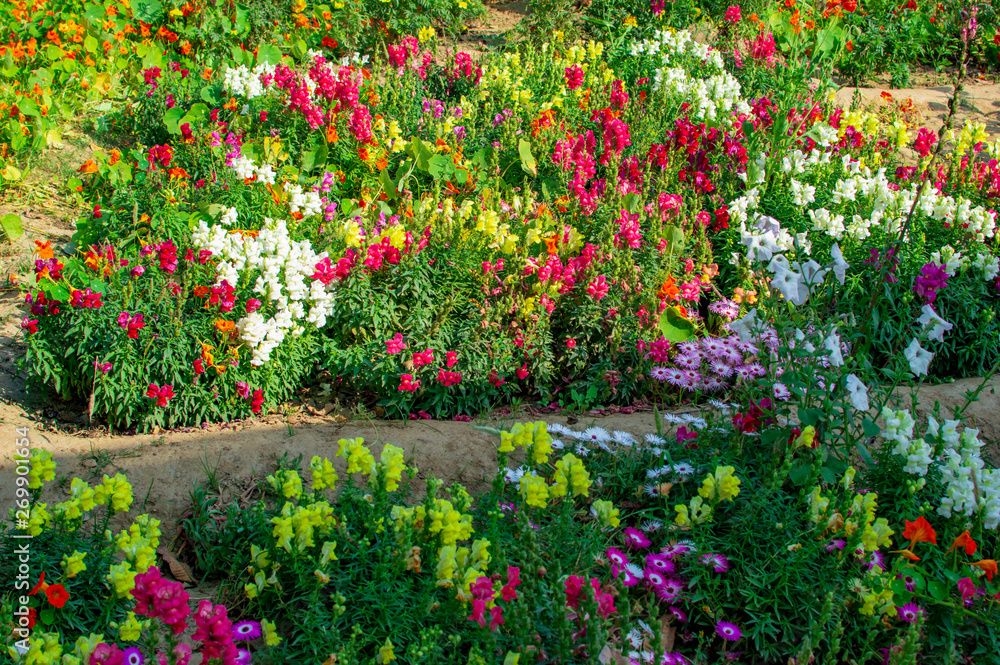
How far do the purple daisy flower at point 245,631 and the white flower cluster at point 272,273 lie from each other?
4.71 ft

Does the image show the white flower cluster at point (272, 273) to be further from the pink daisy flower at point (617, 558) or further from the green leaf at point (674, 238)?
the green leaf at point (674, 238)

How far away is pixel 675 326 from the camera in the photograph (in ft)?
12.7

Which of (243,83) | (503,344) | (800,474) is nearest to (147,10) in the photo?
(243,83)

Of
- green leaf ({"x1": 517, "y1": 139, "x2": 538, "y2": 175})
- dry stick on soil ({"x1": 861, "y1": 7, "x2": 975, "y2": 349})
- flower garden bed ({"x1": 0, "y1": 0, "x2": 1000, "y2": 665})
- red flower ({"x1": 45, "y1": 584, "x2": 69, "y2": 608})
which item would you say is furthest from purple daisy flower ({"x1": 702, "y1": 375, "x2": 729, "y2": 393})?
red flower ({"x1": 45, "y1": 584, "x2": 69, "y2": 608})

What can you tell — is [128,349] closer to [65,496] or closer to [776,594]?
[65,496]

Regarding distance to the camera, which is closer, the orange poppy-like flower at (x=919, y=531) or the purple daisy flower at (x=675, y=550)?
the orange poppy-like flower at (x=919, y=531)

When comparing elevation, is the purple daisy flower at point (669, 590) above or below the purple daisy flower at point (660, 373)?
below

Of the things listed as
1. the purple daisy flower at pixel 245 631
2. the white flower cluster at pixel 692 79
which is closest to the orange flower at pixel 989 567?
the purple daisy flower at pixel 245 631

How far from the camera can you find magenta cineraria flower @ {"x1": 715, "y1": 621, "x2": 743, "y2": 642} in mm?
2230

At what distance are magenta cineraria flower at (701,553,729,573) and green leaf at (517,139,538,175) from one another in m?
3.00

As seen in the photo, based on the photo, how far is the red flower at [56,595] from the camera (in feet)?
6.35

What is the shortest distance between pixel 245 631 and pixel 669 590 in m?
1.29

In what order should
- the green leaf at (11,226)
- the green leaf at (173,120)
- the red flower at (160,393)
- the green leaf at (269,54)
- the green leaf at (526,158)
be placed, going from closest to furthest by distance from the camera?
the red flower at (160,393) → the green leaf at (11,226) → the green leaf at (526,158) → the green leaf at (173,120) → the green leaf at (269,54)

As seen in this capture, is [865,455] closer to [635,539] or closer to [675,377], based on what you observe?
[635,539]
